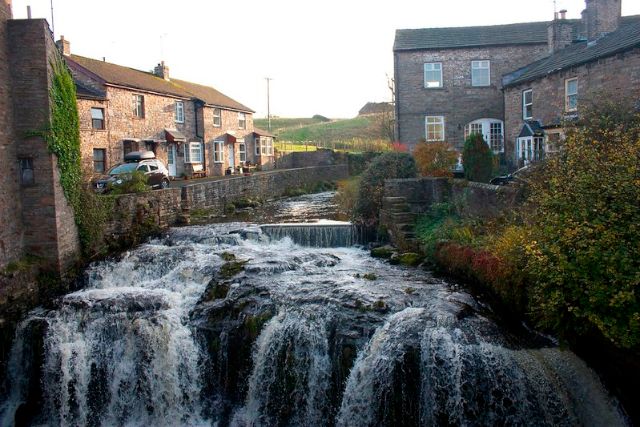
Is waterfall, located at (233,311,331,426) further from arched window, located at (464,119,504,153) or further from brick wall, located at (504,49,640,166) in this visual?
arched window, located at (464,119,504,153)

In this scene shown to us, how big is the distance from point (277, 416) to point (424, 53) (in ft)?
88.3

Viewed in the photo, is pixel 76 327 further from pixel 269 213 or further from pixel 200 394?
pixel 269 213

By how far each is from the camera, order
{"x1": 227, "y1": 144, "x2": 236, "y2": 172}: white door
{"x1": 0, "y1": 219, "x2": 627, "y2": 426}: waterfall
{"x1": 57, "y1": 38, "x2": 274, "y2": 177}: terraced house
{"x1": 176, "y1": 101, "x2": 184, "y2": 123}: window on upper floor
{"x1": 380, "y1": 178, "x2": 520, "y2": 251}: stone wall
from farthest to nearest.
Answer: {"x1": 227, "y1": 144, "x2": 236, "y2": 172}: white door → {"x1": 176, "y1": 101, "x2": 184, "y2": 123}: window on upper floor → {"x1": 57, "y1": 38, "x2": 274, "y2": 177}: terraced house → {"x1": 380, "y1": 178, "x2": 520, "y2": 251}: stone wall → {"x1": 0, "y1": 219, "x2": 627, "y2": 426}: waterfall

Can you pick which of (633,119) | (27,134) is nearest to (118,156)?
(27,134)

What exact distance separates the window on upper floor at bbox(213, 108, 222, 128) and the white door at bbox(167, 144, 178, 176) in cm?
552

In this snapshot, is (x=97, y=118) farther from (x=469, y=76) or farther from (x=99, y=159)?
(x=469, y=76)

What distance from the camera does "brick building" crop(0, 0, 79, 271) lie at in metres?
14.4

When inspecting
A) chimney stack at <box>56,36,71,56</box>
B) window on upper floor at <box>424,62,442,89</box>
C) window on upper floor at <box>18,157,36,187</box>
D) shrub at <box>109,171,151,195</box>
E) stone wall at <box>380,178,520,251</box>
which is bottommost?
stone wall at <box>380,178,520,251</box>

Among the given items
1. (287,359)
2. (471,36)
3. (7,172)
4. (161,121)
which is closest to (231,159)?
(161,121)

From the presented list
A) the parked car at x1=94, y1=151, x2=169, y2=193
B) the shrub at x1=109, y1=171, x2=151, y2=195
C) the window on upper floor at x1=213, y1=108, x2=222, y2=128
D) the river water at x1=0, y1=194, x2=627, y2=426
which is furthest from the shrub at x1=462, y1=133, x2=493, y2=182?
the window on upper floor at x1=213, y1=108, x2=222, y2=128

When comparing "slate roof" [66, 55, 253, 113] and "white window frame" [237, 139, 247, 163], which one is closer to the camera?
"slate roof" [66, 55, 253, 113]

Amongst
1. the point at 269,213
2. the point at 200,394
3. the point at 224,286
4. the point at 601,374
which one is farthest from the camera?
the point at 269,213

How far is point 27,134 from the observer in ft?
48.6

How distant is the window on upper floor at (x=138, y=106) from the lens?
3356cm
